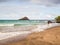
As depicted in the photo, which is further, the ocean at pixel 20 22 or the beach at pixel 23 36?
the ocean at pixel 20 22

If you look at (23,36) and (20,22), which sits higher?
(20,22)

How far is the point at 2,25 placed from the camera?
1.38 m

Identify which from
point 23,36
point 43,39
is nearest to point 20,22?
point 23,36

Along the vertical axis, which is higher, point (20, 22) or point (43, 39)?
point (20, 22)

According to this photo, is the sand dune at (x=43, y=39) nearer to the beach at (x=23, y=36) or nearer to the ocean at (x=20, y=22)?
the beach at (x=23, y=36)

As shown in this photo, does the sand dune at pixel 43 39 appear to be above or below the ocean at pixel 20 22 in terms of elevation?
below

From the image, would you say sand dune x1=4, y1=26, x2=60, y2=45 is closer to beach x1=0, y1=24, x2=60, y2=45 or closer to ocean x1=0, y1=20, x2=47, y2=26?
beach x1=0, y1=24, x2=60, y2=45

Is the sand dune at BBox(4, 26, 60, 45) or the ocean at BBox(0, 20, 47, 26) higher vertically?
the ocean at BBox(0, 20, 47, 26)

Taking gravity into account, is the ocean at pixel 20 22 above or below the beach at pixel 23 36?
above

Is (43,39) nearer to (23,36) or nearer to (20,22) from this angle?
(23,36)

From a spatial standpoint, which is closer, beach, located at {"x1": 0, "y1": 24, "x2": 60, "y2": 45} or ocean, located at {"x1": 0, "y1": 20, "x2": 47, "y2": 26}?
beach, located at {"x1": 0, "y1": 24, "x2": 60, "y2": 45}

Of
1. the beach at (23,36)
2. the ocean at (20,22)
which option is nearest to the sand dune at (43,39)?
the beach at (23,36)

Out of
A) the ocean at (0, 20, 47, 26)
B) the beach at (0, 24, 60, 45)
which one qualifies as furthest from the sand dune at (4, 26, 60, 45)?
the ocean at (0, 20, 47, 26)

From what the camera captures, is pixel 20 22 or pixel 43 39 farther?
pixel 20 22
